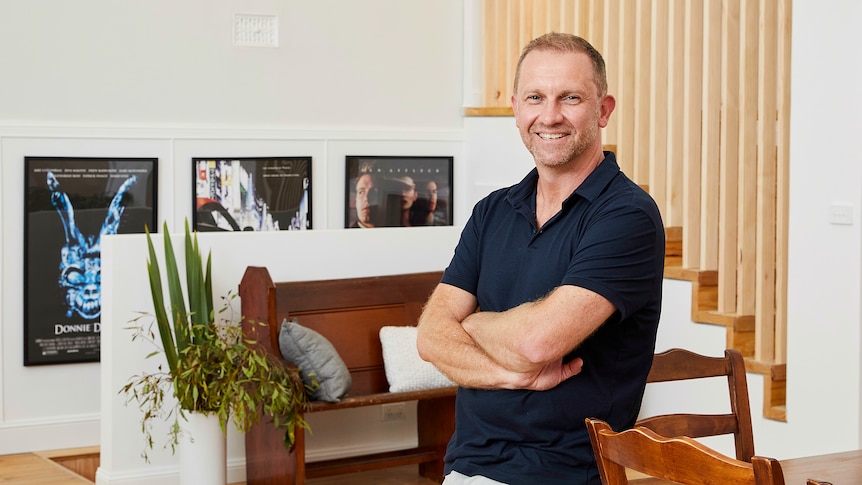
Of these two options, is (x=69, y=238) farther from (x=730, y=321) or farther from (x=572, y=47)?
(x=572, y=47)

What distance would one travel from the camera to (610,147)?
513cm

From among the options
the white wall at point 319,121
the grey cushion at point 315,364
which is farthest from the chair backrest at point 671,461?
the grey cushion at point 315,364

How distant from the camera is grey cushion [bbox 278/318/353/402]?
418 cm

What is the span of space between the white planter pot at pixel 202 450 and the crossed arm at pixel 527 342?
2.24 meters

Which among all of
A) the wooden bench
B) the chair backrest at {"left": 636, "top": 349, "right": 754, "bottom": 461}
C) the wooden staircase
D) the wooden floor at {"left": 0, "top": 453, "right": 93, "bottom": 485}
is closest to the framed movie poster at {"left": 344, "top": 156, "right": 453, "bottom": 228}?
the wooden bench

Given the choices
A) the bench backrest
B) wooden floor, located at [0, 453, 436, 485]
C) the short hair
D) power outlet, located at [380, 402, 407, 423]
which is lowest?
wooden floor, located at [0, 453, 436, 485]

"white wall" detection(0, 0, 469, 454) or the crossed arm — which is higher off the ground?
"white wall" detection(0, 0, 469, 454)

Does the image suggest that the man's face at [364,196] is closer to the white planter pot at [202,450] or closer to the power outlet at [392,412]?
the power outlet at [392,412]

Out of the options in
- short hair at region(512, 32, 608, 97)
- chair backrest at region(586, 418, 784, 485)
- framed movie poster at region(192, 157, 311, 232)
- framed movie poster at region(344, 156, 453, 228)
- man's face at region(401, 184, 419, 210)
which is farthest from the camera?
man's face at region(401, 184, 419, 210)

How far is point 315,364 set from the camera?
13.7 ft

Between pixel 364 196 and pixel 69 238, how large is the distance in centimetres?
164

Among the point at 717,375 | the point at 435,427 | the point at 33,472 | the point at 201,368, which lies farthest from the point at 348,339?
the point at 717,375

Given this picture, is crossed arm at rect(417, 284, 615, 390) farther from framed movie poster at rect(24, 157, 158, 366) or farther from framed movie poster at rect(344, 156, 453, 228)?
framed movie poster at rect(344, 156, 453, 228)

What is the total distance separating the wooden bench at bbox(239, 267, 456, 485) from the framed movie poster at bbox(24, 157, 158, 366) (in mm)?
1350
